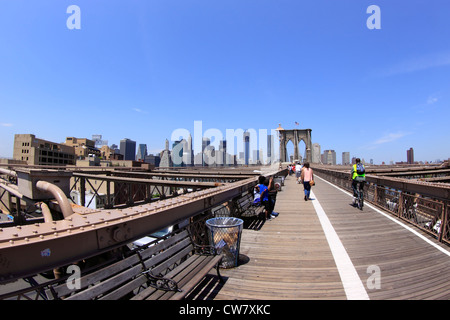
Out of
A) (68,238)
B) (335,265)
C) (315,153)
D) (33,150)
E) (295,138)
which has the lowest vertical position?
(335,265)

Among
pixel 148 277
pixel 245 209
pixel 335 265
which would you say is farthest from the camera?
pixel 245 209

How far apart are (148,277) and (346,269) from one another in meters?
3.69

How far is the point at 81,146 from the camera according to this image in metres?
139

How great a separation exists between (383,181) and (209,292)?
9377 millimetres

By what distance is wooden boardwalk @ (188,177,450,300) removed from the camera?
3.53 meters

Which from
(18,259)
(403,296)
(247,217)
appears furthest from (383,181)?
(18,259)

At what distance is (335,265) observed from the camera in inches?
176

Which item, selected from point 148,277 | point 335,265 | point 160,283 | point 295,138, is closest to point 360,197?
point 335,265

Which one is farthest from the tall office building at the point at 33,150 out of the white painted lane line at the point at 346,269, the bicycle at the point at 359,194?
the white painted lane line at the point at 346,269

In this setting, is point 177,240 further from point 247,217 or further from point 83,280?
point 247,217

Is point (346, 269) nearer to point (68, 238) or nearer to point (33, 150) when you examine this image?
point (68, 238)

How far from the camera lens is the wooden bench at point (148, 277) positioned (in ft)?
7.07

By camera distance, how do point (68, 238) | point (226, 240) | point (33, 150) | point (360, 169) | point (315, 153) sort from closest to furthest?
point (68, 238)
point (226, 240)
point (360, 169)
point (33, 150)
point (315, 153)

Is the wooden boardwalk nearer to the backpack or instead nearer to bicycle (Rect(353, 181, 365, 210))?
bicycle (Rect(353, 181, 365, 210))
